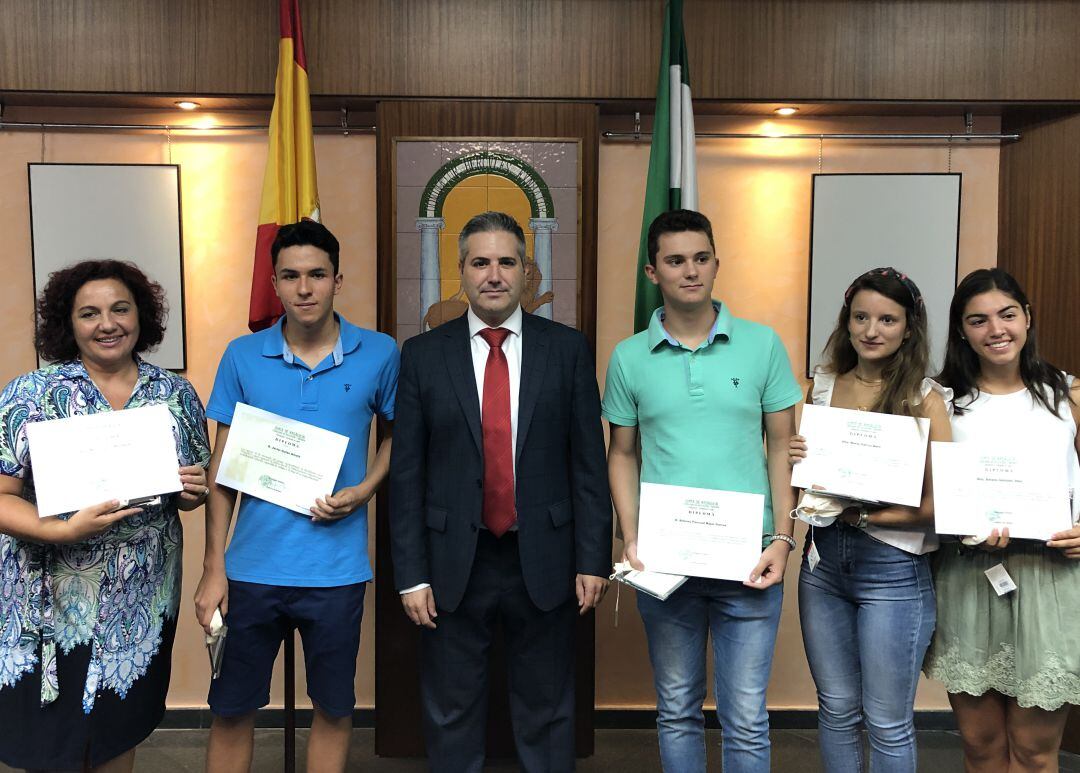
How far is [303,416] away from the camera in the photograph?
226 centimetres

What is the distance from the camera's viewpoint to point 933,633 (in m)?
2.23

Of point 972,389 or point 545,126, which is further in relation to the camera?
point 545,126

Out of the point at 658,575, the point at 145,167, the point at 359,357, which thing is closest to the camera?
the point at 658,575

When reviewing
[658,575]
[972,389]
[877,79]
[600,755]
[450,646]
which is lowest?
[600,755]

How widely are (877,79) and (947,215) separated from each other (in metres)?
0.68

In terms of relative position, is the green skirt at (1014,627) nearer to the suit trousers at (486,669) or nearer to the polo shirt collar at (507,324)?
the suit trousers at (486,669)

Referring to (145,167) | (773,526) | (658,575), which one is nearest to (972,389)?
(773,526)

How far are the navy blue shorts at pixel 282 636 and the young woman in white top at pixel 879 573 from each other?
131cm

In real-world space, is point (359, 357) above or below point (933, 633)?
above

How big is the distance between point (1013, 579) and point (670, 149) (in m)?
1.72

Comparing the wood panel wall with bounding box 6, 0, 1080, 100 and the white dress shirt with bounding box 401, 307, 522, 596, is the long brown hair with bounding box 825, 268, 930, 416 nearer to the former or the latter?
the white dress shirt with bounding box 401, 307, 522, 596

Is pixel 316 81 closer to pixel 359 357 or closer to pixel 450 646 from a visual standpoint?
pixel 359 357

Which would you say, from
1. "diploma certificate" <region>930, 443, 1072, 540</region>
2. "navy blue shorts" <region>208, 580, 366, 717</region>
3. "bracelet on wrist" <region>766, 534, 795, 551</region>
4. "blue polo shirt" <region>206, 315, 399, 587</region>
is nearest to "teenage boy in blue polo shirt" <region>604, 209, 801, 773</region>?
"bracelet on wrist" <region>766, 534, 795, 551</region>

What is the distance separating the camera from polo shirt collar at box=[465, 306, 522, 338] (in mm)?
Result: 2266
